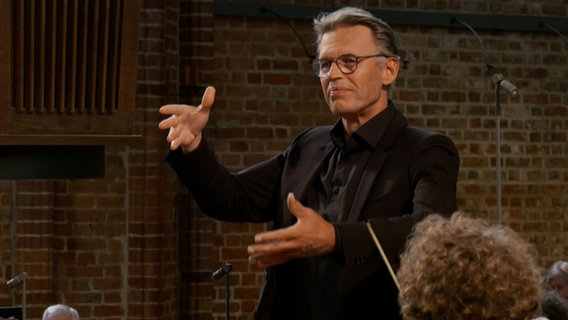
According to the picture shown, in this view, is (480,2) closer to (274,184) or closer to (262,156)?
(262,156)

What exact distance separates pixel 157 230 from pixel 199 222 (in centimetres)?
31

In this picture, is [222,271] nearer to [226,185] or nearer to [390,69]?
[226,185]

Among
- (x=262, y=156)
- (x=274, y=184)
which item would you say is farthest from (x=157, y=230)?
(x=274, y=184)

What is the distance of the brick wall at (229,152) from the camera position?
25.3 ft

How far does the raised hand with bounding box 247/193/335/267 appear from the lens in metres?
2.48

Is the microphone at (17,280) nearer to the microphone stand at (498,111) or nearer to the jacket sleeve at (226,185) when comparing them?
the microphone stand at (498,111)

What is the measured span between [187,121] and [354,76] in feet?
1.27

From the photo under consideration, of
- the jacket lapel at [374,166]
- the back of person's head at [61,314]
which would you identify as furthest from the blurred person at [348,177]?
the back of person's head at [61,314]

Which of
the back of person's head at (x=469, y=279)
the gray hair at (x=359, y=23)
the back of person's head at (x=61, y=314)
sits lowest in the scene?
the back of person's head at (x=61, y=314)

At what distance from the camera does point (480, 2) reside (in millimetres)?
8688

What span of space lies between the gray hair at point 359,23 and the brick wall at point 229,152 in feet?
16.1

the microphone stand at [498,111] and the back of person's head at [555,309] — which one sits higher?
the microphone stand at [498,111]

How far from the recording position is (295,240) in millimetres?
2494

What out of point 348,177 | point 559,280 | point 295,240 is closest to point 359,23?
point 348,177
